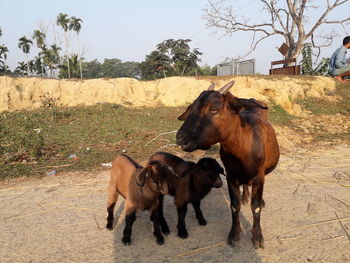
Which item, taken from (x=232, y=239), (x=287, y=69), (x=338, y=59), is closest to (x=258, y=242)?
(x=232, y=239)

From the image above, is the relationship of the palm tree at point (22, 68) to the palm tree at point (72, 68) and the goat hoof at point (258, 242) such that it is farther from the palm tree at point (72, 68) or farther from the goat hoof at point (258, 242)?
the goat hoof at point (258, 242)

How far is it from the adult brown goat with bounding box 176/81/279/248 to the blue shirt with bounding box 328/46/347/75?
13583 mm

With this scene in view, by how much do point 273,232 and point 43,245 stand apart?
3.03 m

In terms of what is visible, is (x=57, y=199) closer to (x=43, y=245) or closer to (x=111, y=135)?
(x=43, y=245)

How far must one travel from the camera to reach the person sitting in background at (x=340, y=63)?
1430cm

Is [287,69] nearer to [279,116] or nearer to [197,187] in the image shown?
[279,116]

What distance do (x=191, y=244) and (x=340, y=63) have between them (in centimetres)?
1622

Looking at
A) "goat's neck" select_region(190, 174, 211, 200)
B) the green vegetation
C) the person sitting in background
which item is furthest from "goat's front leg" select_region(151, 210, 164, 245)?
the person sitting in background

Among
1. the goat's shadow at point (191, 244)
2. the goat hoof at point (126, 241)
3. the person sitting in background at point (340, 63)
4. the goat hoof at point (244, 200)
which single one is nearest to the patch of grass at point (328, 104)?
the person sitting in background at point (340, 63)

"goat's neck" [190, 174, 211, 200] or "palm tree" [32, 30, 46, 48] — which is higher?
"palm tree" [32, 30, 46, 48]

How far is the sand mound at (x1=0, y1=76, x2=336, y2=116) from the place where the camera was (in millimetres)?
14781

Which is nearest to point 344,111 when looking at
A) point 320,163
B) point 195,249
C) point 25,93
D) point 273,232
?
point 320,163

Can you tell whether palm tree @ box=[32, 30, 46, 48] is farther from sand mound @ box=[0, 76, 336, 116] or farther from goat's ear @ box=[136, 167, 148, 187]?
goat's ear @ box=[136, 167, 148, 187]

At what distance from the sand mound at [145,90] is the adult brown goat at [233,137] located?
12010 mm
